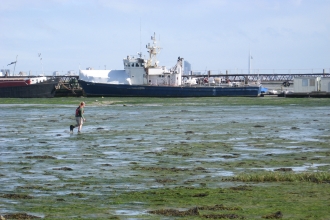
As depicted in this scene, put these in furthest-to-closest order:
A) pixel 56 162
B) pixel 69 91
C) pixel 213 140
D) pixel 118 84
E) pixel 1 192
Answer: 1. pixel 69 91
2. pixel 118 84
3. pixel 213 140
4. pixel 56 162
5. pixel 1 192

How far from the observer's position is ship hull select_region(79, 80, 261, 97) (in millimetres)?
93062

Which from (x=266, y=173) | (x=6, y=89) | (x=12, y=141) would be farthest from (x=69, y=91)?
(x=266, y=173)

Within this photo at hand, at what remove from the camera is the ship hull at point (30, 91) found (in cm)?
9425

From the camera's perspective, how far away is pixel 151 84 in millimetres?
94625

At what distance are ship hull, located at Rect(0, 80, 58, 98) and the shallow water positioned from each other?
173 ft

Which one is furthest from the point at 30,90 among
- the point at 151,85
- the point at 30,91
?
Result: the point at 151,85

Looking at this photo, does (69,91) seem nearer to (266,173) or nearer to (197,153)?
(197,153)

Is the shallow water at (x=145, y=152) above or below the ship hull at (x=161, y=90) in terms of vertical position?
below

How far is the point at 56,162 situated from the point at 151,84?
72628 millimetres

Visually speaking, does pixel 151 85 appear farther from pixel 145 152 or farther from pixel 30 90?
pixel 145 152

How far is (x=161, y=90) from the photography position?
9294cm

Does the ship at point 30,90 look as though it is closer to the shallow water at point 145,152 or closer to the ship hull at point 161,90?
the ship hull at point 161,90

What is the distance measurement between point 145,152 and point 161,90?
6792 centimetres

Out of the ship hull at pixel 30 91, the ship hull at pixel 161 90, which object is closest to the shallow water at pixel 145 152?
the ship hull at pixel 161 90
